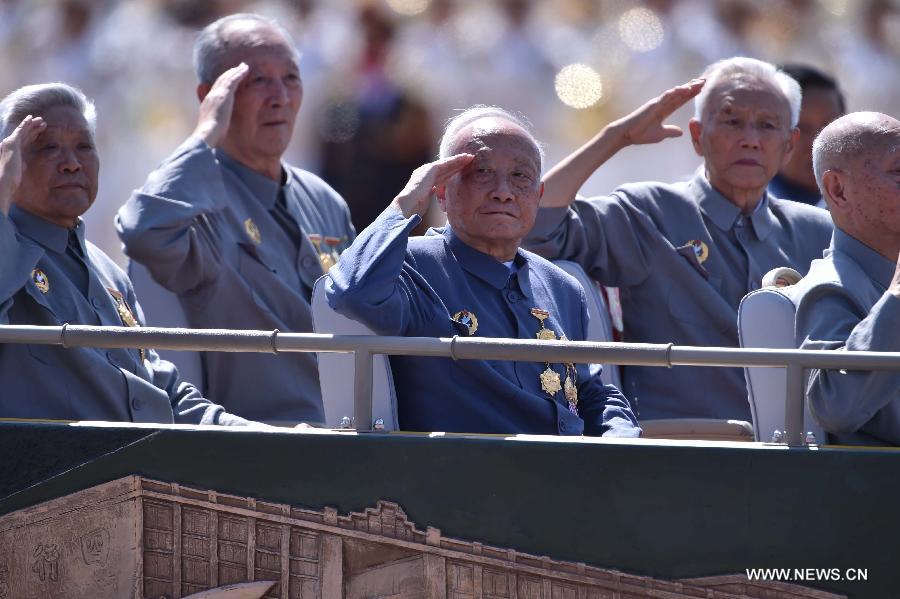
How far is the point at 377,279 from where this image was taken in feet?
11.8

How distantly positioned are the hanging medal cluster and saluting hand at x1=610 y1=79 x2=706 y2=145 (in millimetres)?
956

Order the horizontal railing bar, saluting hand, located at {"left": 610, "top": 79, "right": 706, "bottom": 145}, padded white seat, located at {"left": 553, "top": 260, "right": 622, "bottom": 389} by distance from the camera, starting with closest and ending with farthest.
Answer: the horizontal railing bar → padded white seat, located at {"left": 553, "top": 260, "right": 622, "bottom": 389} → saluting hand, located at {"left": 610, "top": 79, "right": 706, "bottom": 145}

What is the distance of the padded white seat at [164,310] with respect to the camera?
4816 millimetres

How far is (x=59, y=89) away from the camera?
434 cm

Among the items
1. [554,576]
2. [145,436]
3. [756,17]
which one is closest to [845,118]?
[554,576]

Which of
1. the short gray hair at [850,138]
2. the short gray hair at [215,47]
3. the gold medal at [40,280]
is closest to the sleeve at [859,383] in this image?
the short gray hair at [850,138]

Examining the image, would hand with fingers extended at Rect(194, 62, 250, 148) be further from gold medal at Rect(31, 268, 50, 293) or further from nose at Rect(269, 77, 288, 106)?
gold medal at Rect(31, 268, 50, 293)

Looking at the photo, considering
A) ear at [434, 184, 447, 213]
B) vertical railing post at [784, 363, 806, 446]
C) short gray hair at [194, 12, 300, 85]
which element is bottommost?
vertical railing post at [784, 363, 806, 446]

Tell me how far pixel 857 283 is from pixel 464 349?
3.33 feet

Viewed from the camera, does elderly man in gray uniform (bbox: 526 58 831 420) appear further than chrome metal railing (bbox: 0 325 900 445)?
Yes

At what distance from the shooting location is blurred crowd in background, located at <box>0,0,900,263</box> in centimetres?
684

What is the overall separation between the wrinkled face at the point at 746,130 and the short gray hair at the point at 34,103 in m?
1.93

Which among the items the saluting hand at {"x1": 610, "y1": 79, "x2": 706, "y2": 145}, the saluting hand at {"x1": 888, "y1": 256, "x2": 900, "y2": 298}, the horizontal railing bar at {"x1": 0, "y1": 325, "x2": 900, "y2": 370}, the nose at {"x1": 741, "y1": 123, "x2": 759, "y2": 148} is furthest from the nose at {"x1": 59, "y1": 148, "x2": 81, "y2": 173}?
the saluting hand at {"x1": 888, "y1": 256, "x2": 900, "y2": 298}

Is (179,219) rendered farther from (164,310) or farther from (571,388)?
(571,388)
